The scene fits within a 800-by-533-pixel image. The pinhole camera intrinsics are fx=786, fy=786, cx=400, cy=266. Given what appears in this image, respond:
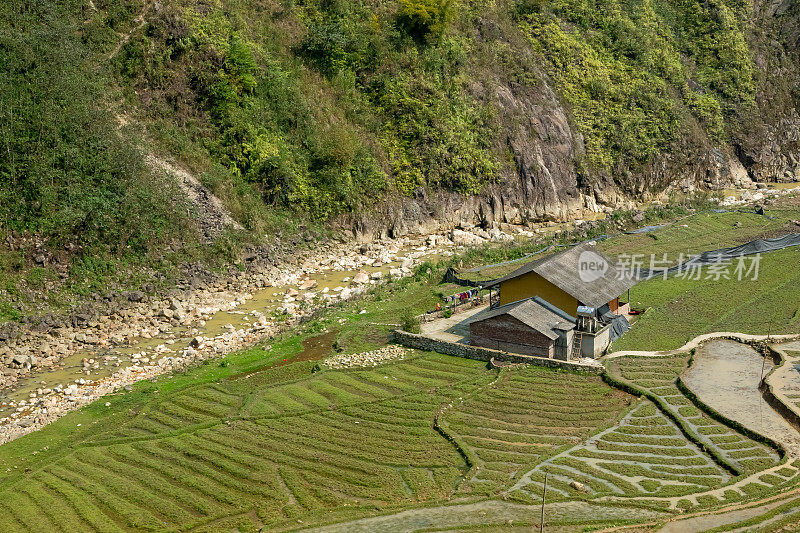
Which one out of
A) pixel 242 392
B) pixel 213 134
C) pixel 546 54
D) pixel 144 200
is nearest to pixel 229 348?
pixel 242 392

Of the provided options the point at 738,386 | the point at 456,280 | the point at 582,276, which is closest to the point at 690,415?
the point at 738,386

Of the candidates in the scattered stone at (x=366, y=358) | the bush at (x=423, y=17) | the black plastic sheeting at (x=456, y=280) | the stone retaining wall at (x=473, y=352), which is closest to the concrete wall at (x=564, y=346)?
the stone retaining wall at (x=473, y=352)

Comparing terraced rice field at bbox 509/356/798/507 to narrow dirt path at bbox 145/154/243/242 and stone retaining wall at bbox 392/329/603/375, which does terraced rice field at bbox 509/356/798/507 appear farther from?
narrow dirt path at bbox 145/154/243/242

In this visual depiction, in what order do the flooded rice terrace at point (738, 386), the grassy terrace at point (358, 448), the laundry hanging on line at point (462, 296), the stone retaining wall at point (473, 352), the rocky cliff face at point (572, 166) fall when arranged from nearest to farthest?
the grassy terrace at point (358, 448) → the flooded rice terrace at point (738, 386) → the stone retaining wall at point (473, 352) → the laundry hanging on line at point (462, 296) → the rocky cliff face at point (572, 166)

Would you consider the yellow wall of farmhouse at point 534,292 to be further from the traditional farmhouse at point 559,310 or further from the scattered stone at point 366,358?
the scattered stone at point 366,358

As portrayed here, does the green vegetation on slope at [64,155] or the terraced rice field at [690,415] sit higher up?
the green vegetation on slope at [64,155]

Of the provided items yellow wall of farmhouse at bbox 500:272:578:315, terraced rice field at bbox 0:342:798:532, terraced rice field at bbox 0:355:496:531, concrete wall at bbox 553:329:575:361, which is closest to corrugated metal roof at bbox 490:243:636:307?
yellow wall of farmhouse at bbox 500:272:578:315

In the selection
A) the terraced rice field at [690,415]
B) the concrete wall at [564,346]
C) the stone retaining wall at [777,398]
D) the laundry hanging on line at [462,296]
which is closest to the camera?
the terraced rice field at [690,415]
